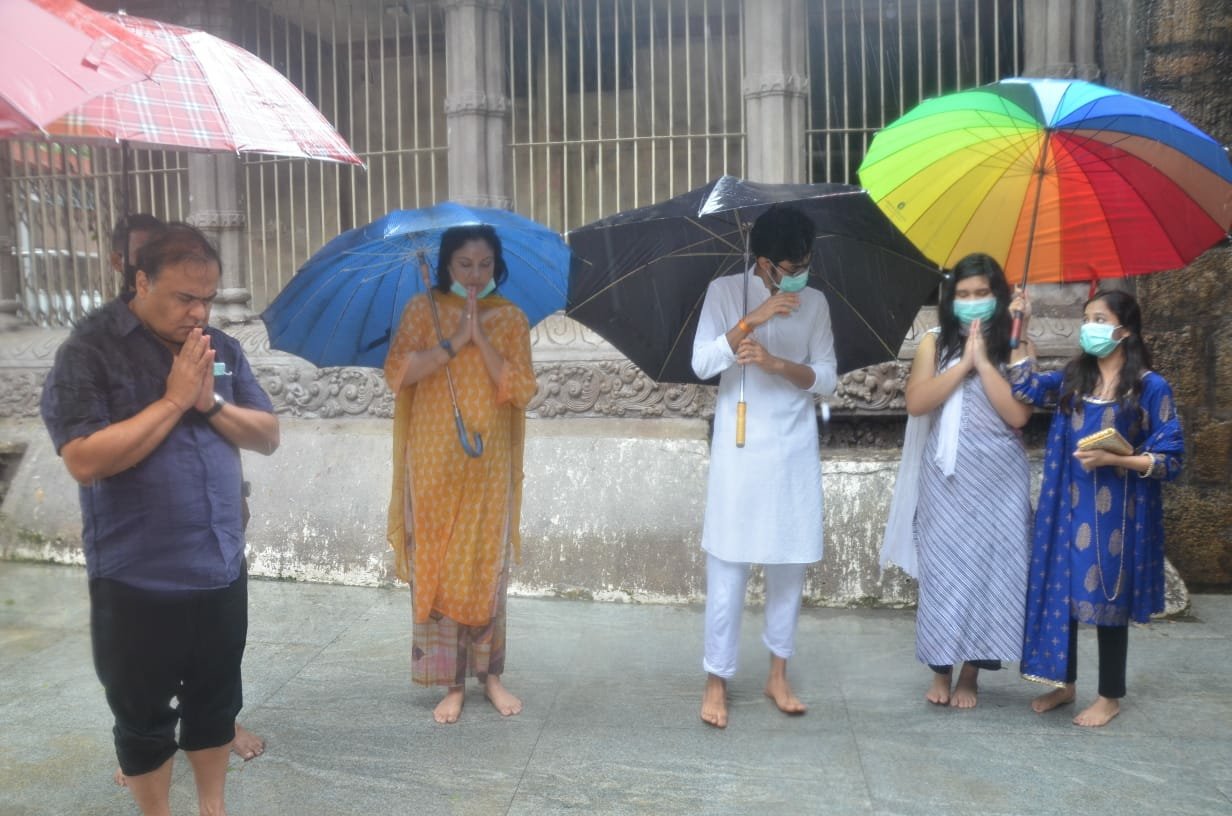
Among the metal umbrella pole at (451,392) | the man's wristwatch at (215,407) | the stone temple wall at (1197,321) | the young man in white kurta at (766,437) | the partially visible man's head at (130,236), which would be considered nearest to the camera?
the man's wristwatch at (215,407)

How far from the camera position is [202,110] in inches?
113

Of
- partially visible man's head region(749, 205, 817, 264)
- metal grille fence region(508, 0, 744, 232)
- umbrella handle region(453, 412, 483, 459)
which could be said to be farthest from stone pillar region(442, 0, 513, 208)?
partially visible man's head region(749, 205, 817, 264)

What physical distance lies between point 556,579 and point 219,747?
2.75 metres

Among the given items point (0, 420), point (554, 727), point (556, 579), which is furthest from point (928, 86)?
point (0, 420)

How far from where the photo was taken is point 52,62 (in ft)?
7.86

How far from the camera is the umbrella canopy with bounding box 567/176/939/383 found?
3852mm

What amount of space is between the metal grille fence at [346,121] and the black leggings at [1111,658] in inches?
168

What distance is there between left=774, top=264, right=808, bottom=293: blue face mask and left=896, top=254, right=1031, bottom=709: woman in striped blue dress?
23.6 inches

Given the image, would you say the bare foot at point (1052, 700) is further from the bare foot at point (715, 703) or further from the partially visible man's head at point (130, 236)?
the partially visible man's head at point (130, 236)

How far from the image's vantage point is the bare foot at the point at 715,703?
394cm

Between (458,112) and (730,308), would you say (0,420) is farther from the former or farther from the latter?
(730,308)

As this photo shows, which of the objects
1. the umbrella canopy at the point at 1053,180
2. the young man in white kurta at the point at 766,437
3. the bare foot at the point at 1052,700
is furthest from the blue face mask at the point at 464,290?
the bare foot at the point at 1052,700

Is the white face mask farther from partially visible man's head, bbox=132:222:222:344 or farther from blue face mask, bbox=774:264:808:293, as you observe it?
partially visible man's head, bbox=132:222:222:344

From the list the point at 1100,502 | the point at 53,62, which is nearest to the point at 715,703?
the point at 1100,502
